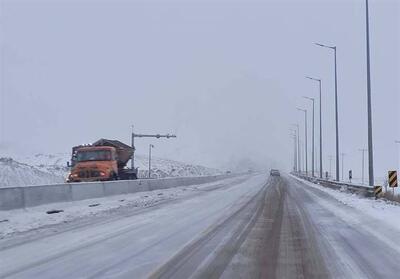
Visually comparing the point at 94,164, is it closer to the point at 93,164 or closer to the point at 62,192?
the point at 93,164

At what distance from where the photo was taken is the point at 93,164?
3994cm

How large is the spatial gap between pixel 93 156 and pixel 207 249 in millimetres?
28954

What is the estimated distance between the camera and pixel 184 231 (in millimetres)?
16031

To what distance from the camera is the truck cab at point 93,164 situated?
1559 inches

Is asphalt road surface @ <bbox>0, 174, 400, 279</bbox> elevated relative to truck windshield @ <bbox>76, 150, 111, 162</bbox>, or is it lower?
lower

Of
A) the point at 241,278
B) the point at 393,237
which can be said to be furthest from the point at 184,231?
the point at 241,278

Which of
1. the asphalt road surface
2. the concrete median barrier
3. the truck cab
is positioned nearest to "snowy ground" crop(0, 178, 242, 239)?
the concrete median barrier

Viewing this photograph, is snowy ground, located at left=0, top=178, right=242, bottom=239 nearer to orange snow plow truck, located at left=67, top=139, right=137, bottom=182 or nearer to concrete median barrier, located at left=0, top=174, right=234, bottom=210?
concrete median barrier, located at left=0, top=174, right=234, bottom=210

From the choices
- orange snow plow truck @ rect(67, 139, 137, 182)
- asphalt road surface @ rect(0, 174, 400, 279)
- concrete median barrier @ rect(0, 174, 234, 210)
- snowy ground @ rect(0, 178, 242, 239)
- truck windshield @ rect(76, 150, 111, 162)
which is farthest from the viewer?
truck windshield @ rect(76, 150, 111, 162)

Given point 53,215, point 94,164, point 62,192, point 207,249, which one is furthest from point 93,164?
point 207,249

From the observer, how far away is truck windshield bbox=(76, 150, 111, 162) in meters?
40.6

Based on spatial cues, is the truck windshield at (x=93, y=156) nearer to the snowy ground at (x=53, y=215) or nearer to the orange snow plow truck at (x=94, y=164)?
the orange snow plow truck at (x=94, y=164)

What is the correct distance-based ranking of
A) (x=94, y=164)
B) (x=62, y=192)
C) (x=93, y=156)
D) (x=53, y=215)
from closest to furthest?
(x=53, y=215), (x=62, y=192), (x=94, y=164), (x=93, y=156)

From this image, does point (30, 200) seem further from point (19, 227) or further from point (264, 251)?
point (264, 251)
